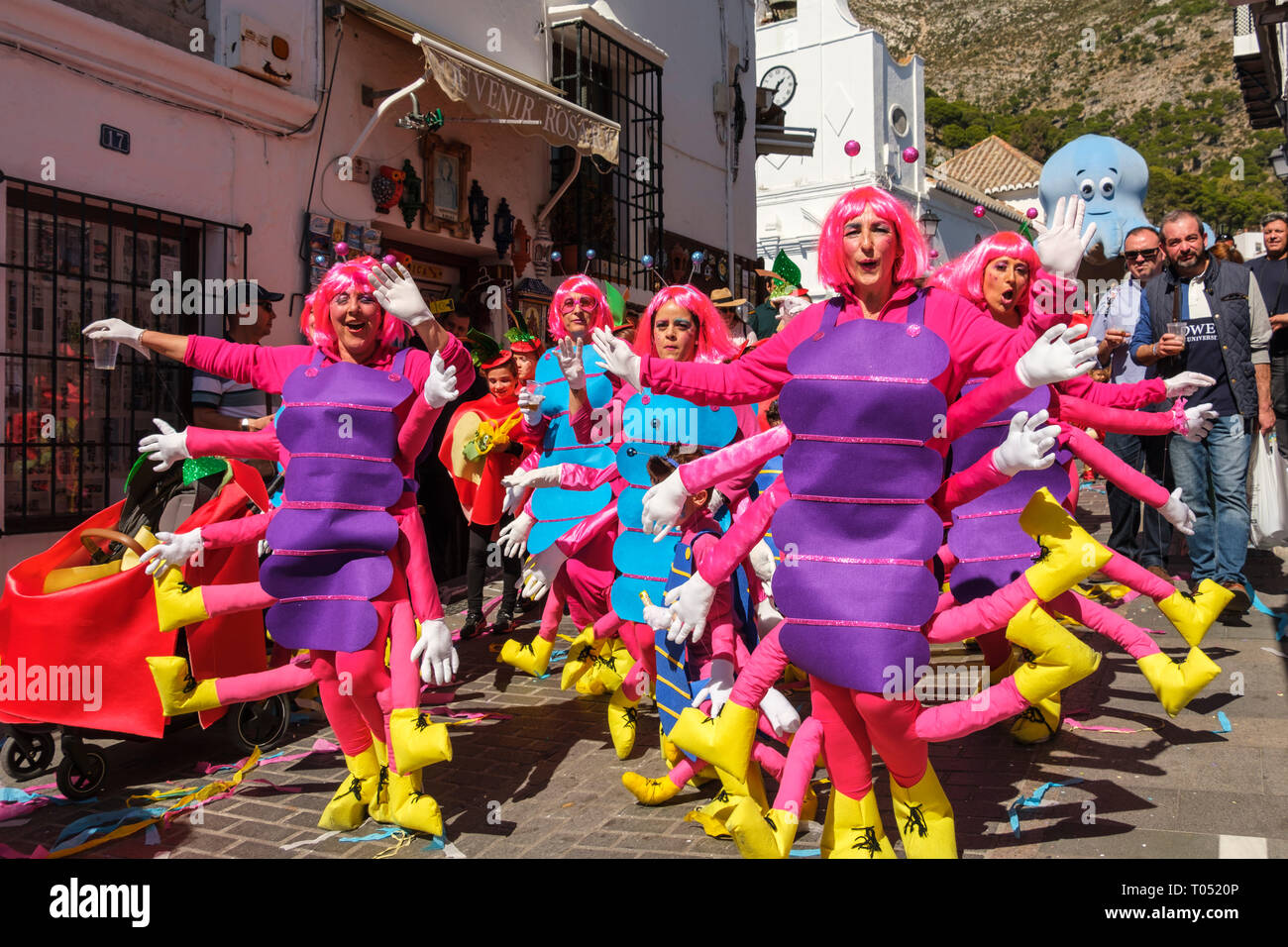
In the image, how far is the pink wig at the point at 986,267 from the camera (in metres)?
4.31

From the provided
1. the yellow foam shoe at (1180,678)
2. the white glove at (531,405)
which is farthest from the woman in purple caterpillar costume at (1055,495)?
the white glove at (531,405)

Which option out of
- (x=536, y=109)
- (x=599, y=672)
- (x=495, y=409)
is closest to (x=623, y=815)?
(x=599, y=672)

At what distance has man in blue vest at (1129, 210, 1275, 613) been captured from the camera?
609 cm

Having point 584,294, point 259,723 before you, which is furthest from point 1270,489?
point 259,723

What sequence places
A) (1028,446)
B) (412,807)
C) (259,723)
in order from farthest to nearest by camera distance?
(259,723)
(412,807)
(1028,446)

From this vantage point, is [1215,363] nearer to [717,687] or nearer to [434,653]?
[717,687]

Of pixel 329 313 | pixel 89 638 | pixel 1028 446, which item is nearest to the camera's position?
pixel 1028 446

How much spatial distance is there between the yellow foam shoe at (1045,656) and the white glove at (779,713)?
0.69 metres

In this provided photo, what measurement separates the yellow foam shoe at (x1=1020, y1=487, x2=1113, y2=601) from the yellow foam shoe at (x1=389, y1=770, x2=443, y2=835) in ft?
7.28

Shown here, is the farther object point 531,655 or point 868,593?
point 531,655

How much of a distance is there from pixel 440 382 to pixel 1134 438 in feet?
17.8

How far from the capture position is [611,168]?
39.7 feet

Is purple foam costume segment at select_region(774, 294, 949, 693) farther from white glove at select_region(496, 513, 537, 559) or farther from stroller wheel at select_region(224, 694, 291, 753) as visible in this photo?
stroller wheel at select_region(224, 694, 291, 753)

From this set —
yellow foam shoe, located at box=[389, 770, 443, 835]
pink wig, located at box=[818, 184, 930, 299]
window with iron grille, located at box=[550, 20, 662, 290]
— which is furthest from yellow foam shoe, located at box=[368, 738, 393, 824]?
window with iron grille, located at box=[550, 20, 662, 290]
